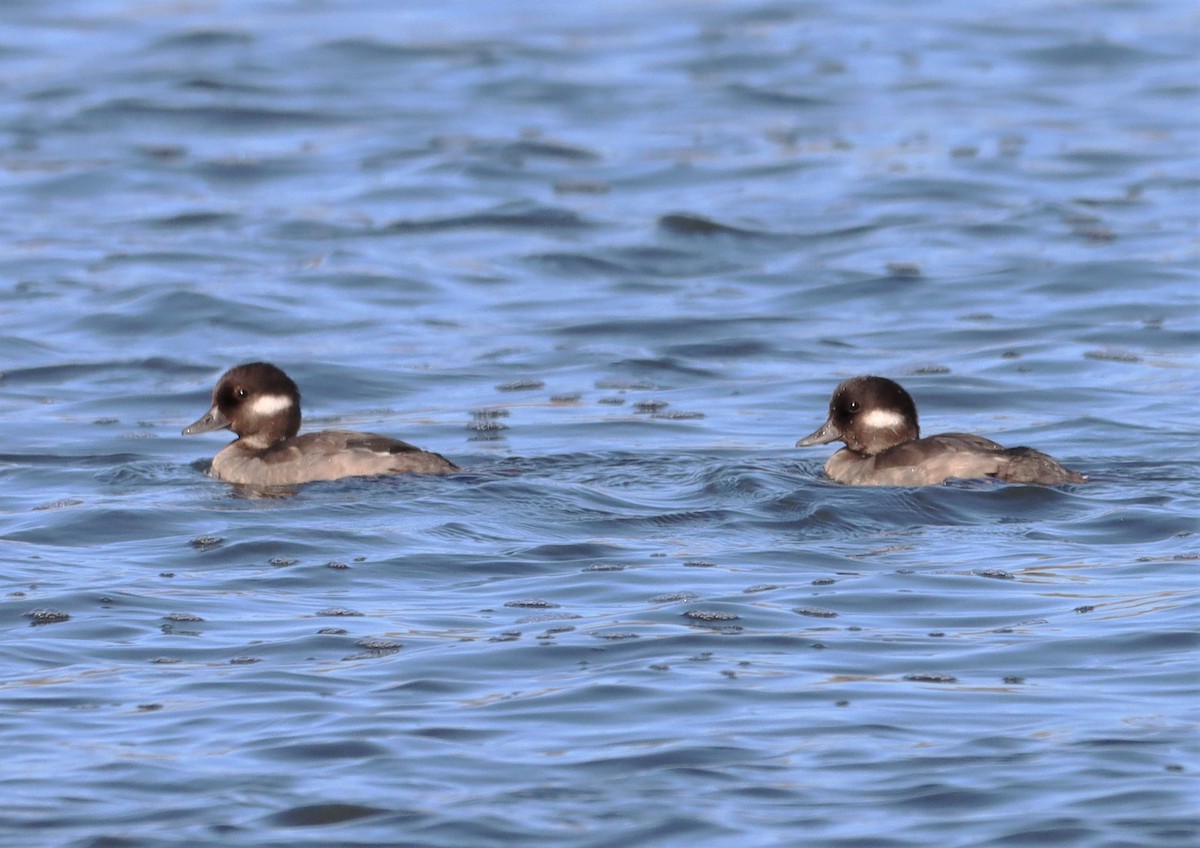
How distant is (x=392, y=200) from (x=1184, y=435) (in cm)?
1028

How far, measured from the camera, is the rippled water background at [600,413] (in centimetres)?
757

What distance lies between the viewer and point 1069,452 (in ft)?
43.6

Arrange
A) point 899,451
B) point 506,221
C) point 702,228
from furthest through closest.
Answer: point 506,221, point 702,228, point 899,451

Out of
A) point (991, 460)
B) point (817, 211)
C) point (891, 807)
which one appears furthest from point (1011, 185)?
point (891, 807)

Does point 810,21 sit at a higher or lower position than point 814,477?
higher

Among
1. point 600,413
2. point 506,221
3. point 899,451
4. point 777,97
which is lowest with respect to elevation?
point 600,413

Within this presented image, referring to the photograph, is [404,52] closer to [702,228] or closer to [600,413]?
[702,228]

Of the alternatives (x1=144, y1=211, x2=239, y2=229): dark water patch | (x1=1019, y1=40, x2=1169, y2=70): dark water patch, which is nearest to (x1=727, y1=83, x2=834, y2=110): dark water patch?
(x1=1019, y1=40, x2=1169, y2=70): dark water patch

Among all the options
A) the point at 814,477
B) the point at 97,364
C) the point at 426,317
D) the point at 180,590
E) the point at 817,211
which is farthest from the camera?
the point at 817,211

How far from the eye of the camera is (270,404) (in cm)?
1328

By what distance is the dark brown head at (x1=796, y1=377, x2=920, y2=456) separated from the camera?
12.7 m

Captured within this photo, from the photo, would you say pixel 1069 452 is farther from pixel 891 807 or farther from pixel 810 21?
pixel 810 21

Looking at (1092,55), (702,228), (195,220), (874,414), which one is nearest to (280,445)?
(874,414)

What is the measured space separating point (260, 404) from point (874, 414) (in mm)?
3516
